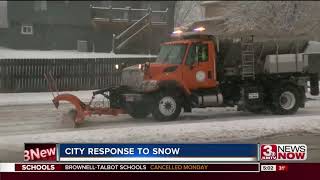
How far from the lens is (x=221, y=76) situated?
6250 mm

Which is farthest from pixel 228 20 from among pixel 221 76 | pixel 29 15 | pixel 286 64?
pixel 221 76

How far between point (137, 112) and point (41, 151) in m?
1.10

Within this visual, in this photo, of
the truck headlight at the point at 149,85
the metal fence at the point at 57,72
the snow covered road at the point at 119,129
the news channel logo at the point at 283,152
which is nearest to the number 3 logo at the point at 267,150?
the news channel logo at the point at 283,152

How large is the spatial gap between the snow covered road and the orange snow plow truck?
130 mm

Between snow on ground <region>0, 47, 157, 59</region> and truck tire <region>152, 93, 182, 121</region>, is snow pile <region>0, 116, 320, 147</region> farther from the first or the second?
snow on ground <region>0, 47, 157, 59</region>

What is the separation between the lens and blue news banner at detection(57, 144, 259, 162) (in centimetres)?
320

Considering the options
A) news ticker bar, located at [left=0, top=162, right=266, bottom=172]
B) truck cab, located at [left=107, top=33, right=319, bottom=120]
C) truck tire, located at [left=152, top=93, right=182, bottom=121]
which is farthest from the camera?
truck cab, located at [left=107, top=33, right=319, bottom=120]

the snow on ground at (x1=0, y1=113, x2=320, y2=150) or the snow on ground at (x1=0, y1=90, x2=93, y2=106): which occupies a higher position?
the snow on ground at (x1=0, y1=90, x2=93, y2=106)

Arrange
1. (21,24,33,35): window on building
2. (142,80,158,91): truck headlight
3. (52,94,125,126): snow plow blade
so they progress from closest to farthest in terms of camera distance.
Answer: (21,24,33,35): window on building < (52,94,125,126): snow plow blade < (142,80,158,91): truck headlight

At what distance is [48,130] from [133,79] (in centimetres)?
100

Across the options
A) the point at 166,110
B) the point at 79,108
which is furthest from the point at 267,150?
the point at 79,108

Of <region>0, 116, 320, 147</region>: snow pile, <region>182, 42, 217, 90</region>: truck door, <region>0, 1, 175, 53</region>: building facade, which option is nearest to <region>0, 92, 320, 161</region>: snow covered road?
<region>0, 116, 320, 147</region>: snow pile

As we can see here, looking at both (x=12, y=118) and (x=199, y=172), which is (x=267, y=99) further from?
(x=12, y=118)

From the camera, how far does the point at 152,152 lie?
3236mm
